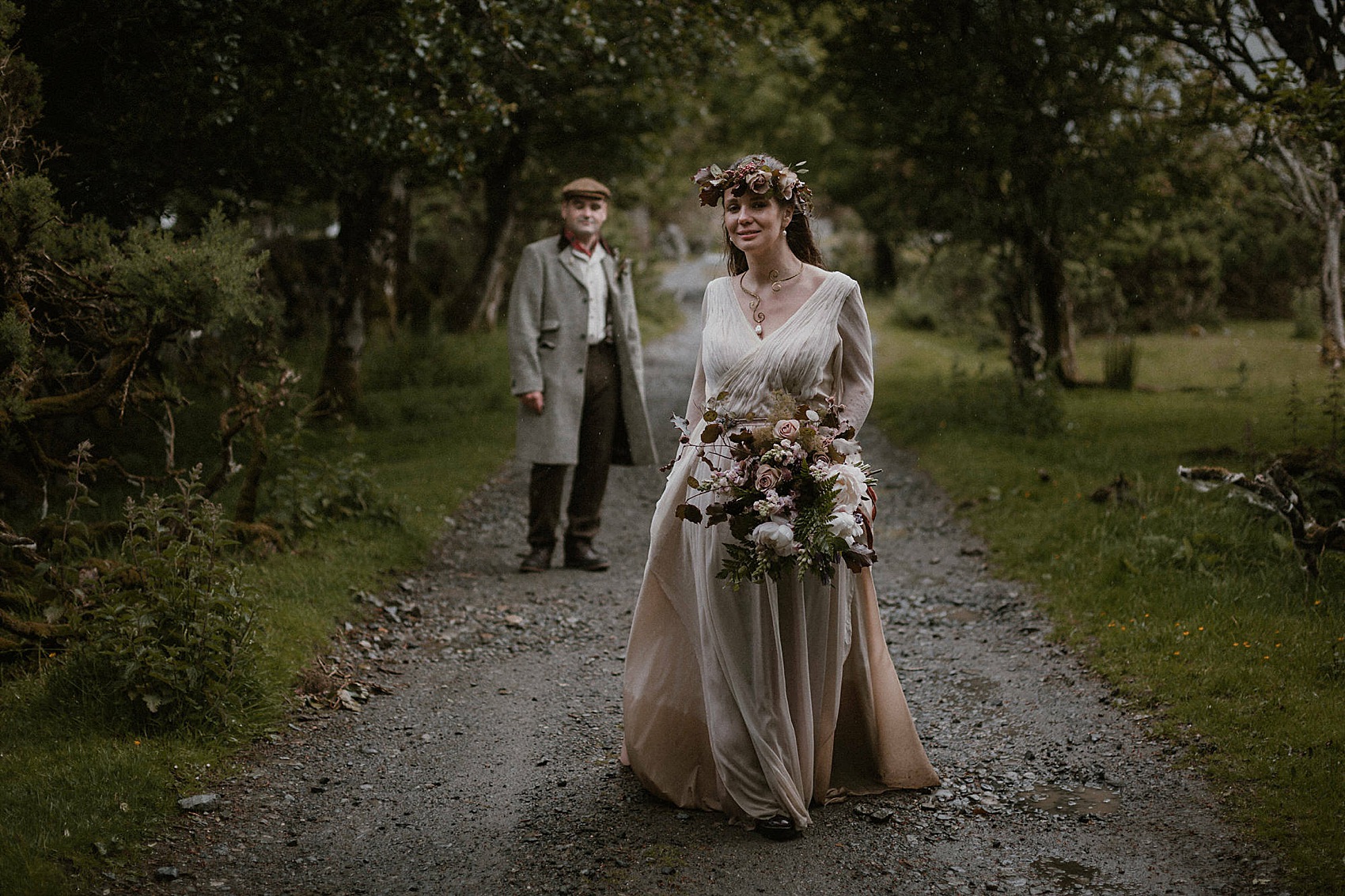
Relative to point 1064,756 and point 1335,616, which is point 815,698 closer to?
point 1064,756

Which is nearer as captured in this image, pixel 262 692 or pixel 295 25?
pixel 262 692

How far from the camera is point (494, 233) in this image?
1814cm

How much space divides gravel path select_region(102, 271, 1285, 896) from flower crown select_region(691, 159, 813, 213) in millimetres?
2449

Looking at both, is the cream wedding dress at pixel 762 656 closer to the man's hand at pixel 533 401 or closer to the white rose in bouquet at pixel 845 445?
the white rose in bouquet at pixel 845 445

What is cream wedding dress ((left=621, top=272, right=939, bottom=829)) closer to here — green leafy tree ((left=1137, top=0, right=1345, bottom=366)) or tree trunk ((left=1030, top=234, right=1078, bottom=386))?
green leafy tree ((left=1137, top=0, right=1345, bottom=366))

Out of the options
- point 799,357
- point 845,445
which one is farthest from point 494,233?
point 845,445

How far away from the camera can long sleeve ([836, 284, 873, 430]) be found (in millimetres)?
4340

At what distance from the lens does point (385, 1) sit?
26.0 feet

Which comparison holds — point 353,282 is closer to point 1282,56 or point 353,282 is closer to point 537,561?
point 537,561

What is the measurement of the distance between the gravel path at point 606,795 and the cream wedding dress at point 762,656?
0.18 metres

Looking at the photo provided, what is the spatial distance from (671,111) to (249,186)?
7.96 metres

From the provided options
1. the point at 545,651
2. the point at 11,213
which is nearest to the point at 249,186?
the point at 11,213

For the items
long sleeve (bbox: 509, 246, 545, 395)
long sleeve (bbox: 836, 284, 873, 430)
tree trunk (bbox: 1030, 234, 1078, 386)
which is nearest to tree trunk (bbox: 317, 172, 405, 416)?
long sleeve (bbox: 509, 246, 545, 395)

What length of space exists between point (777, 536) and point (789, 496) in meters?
0.16
